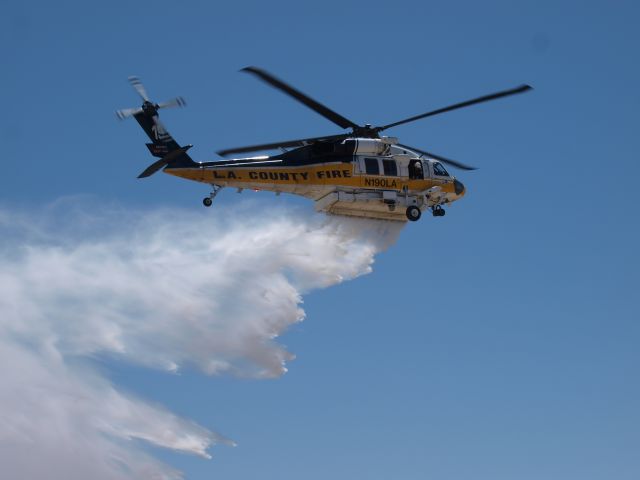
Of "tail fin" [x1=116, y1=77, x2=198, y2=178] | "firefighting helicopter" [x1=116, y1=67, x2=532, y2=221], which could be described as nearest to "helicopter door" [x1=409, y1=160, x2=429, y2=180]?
"firefighting helicopter" [x1=116, y1=67, x2=532, y2=221]

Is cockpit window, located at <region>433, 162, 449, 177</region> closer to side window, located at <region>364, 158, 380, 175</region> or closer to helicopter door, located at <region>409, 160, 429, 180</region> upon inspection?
helicopter door, located at <region>409, 160, 429, 180</region>

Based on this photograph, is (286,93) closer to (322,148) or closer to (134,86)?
(322,148)

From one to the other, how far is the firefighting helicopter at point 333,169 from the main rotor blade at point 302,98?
4 centimetres

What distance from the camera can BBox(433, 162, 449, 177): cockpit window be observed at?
1687 inches

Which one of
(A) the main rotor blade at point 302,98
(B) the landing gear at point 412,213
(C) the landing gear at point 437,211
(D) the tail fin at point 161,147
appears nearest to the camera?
(A) the main rotor blade at point 302,98

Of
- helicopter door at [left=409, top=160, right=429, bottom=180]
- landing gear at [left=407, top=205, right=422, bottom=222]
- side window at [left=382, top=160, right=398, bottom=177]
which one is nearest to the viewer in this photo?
side window at [left=382, top=160, right=398, bottom=177]

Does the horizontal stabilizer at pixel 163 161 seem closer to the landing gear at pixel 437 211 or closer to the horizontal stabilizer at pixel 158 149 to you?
the horizontal stabilizer at pixel 158 149

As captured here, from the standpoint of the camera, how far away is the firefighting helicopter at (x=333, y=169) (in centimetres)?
3956

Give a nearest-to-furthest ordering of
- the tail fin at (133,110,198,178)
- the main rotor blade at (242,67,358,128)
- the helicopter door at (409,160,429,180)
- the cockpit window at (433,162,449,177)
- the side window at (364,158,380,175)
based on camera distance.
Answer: the main rotor blade at (242,67,358,128), the tail fin at (133,110,198,178), the side window at (364,158,380,175), the helicopter door at (409,160,429,180), the cockpit window at (433,162,449,177)

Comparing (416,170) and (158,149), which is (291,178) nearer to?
(158,149)

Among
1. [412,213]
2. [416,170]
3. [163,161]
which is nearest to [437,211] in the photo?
[412,213]

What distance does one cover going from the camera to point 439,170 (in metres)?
43.0

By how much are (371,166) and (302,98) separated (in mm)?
4385

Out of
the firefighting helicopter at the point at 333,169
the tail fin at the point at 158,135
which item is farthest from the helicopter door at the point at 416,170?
the tail fin at the point at 158,135
